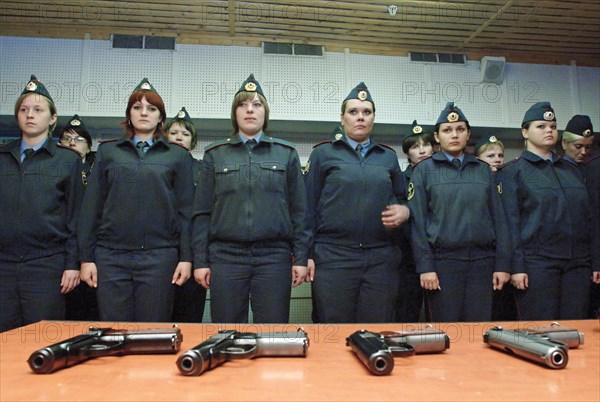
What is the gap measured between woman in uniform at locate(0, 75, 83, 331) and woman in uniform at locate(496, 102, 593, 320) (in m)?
2.65

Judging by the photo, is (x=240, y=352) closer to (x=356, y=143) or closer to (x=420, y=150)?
(x=356, y=143)

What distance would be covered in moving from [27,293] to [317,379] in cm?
199

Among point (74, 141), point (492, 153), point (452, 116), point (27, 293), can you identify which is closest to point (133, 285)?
point (27, 293)

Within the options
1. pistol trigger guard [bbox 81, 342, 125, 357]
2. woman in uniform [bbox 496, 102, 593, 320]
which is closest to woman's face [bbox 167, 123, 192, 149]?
woman in uniform [bbox 496, 102, 593, 320]

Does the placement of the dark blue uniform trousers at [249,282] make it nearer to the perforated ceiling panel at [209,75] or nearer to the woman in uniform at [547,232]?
the woman in uniform at [547,232]

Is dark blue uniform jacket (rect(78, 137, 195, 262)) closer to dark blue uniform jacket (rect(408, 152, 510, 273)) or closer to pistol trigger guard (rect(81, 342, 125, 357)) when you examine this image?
pistol trigger guard (rect(81, 342, 125, 357))

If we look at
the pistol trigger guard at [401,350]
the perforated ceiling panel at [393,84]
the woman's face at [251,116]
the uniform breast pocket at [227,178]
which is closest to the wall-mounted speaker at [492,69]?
the perforated ceiling panel at [393,84]

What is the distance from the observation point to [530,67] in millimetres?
5379

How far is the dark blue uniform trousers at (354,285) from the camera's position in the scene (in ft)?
7.92

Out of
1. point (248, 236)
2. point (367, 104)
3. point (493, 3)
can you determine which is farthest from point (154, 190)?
point (493, 3)

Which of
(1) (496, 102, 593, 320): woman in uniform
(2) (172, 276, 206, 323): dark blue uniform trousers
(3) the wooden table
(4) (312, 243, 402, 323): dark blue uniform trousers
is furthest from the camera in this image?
(2) (172, 276, 206, 323): dark blue uniform trousers

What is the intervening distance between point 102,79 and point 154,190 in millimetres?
2958

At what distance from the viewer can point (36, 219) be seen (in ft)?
7.77

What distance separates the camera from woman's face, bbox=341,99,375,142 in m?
2.69
